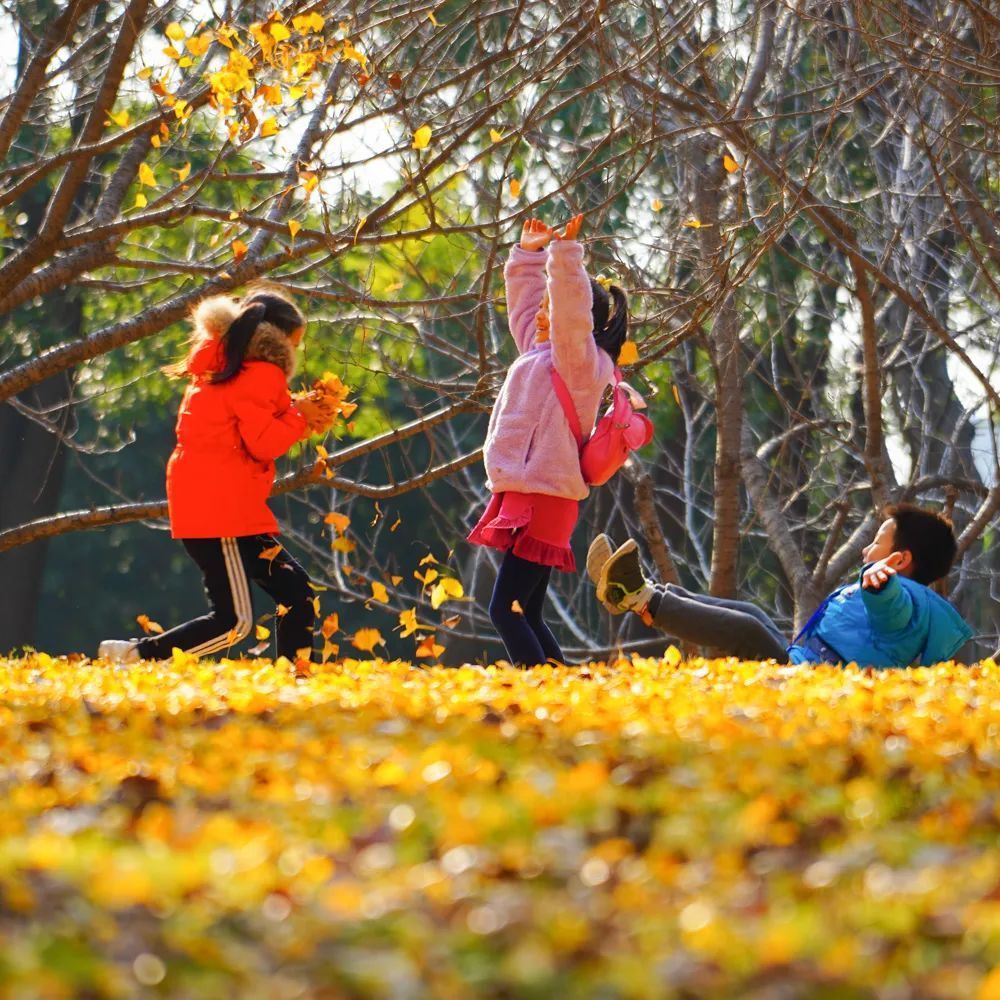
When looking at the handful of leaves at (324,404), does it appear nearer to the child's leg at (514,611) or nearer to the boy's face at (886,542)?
the child's leg at (514,611)

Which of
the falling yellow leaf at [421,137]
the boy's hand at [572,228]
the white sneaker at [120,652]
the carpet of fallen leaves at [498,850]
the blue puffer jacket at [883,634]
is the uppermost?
the falling yellow leaf at [421,137]

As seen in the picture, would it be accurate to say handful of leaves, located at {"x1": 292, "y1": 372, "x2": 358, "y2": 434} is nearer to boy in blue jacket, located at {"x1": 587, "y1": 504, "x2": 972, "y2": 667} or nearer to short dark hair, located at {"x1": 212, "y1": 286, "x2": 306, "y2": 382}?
short dark hair, located at {"x1": 212, "y1": 286, "x2": 306, "y2": 382}

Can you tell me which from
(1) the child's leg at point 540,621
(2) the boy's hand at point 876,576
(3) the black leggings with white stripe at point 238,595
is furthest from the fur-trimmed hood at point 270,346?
(2) the boy's hand at point 876,576

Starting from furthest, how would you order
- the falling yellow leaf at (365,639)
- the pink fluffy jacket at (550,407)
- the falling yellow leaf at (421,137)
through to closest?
the falling yellow leaf at (365,639), the pink fluffy jacket at (550,407), the falling yellow leaf at (421,137)

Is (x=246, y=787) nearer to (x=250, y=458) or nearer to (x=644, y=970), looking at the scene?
(x=644, y=970)

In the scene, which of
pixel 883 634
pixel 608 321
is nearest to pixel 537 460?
pixel 608 321

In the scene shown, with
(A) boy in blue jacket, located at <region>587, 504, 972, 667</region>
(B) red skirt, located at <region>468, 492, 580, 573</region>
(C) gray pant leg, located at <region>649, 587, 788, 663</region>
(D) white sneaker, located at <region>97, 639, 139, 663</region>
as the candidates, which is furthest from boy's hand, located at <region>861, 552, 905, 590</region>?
(D) white sneaker, located at <region>97, 639, 139, 663</region>

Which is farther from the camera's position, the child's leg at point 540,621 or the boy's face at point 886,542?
the boy's face at point 886,542

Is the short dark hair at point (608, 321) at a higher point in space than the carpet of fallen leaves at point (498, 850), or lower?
higher

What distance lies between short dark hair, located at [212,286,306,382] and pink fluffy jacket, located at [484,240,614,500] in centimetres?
95

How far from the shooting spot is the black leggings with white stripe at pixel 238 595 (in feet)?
19.9

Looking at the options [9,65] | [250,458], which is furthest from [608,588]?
[9,65]

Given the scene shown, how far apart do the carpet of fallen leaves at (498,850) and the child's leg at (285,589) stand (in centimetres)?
213

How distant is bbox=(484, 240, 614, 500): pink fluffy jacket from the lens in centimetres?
567
